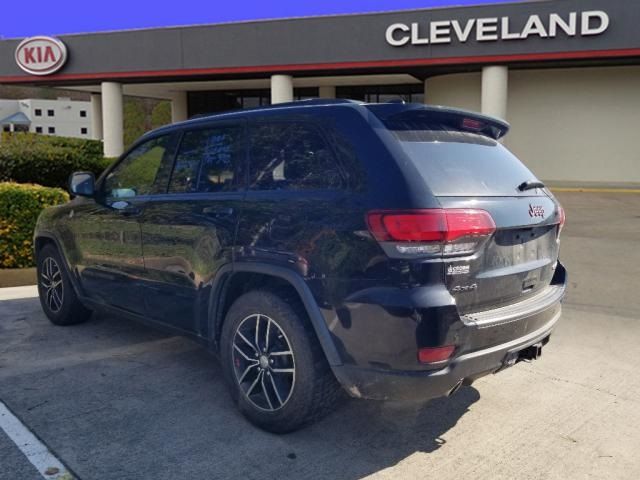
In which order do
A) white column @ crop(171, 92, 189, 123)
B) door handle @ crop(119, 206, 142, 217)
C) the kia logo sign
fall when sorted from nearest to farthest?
door handle @ crop(119, 206, 142, 217) < the kia logo sign < white column @ crop(171, 92, 189, 123)

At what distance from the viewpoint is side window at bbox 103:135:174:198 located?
4.49m

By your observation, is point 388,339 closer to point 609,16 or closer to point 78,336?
point 78,336

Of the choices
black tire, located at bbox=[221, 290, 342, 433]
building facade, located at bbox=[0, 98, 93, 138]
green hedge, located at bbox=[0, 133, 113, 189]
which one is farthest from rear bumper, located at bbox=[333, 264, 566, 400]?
building facade, located at bbox=[0, 98, 93, 138]

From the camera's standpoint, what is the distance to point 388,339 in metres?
2.92

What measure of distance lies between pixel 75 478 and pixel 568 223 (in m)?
10.5

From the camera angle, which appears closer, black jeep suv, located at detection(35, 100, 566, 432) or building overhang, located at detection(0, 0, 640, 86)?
black jeep suv, located at detection(35, 100, 566, 432)

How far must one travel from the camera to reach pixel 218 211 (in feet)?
12.4

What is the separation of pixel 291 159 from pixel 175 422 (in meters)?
1.72

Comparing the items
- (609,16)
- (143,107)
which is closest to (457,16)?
(609,16)

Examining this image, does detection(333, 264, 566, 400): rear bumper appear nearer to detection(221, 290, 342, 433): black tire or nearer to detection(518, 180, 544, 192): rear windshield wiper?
detection(221, 290, 342, 433): black tire

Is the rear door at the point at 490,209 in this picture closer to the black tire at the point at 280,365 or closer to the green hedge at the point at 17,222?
the black tire at the point at 280,365

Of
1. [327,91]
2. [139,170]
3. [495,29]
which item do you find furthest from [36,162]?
[327,91]

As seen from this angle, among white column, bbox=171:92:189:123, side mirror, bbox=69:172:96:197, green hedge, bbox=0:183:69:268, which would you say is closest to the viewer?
side mirror, bbox=69:172:96:197

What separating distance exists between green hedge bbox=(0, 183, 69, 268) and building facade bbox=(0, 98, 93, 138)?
77609 mm
